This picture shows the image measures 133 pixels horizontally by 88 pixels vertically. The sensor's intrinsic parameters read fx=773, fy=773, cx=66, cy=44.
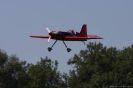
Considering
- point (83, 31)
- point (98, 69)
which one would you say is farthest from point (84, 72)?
point (83, 31)

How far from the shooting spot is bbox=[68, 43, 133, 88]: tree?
5989 inches

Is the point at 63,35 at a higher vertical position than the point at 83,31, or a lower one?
lower

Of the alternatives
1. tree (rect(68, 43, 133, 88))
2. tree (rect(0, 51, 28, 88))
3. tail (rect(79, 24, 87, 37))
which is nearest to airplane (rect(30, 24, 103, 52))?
tail (rect(79, 24, 87, 37))

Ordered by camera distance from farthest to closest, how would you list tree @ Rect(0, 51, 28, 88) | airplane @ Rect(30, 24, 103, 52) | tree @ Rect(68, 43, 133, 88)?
1. tree @ Rect(68, 43, 133, 88)
2. tree @ Rect(0, 51, 28, 88)
3. airplane @ Rect(30, 24, 103, 52)

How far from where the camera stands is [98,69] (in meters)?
155

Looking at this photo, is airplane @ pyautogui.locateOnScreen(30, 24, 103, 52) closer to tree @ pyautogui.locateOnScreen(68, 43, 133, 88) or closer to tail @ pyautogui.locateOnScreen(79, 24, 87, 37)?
tail @ pyautogui.locateOnScreen(79, 24, 87, 37)

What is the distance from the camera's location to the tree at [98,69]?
499 feet

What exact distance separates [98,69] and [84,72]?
3201mm

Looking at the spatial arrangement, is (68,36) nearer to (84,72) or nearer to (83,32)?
(83,32)

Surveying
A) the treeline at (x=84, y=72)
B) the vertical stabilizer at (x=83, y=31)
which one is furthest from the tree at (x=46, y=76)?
the vertical stabilizer at (x=83, y=31)

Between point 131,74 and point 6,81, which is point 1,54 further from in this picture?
point 131,74

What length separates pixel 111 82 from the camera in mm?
151375

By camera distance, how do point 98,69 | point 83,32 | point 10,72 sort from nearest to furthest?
1. point 83,32
2. point 10,72
3. point 98,69

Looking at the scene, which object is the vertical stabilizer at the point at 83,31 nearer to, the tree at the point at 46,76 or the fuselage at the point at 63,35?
the fuselage at the point at 63,35
